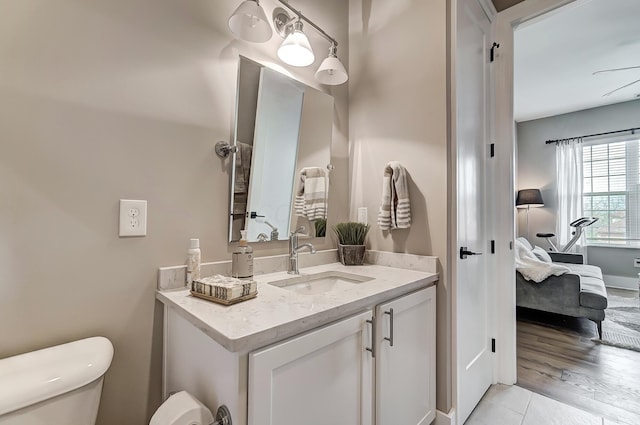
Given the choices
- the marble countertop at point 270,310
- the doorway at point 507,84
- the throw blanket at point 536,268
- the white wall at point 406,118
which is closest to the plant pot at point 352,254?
the white wall at point 406,118

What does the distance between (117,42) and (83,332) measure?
3.24ft

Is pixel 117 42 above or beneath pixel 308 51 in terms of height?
beneath

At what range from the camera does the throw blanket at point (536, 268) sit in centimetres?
281

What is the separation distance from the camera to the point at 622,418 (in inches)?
63.3

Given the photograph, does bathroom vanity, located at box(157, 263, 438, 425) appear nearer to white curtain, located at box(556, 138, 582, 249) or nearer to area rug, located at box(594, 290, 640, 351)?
area rug, located at box(594, 290, 640, 351)

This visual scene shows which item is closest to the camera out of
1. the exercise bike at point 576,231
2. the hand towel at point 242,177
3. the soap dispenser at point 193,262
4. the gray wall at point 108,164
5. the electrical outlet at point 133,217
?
the gray wall at point 108,164

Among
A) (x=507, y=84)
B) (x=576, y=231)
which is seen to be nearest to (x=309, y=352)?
(x=507, y=84)

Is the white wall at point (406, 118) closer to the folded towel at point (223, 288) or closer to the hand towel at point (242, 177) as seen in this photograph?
the hand towel at point (242, 177)

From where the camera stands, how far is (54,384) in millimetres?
727

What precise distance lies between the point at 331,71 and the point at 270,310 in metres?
1.33

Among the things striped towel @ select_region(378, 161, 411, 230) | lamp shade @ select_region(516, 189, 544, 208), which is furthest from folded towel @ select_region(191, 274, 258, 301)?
lamp shade @ select_region(516, 189, 544, 208)

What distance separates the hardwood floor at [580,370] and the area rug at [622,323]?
115 millimetres

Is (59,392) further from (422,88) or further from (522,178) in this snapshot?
(522,178)

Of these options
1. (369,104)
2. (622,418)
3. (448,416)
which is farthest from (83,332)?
(622,418)
